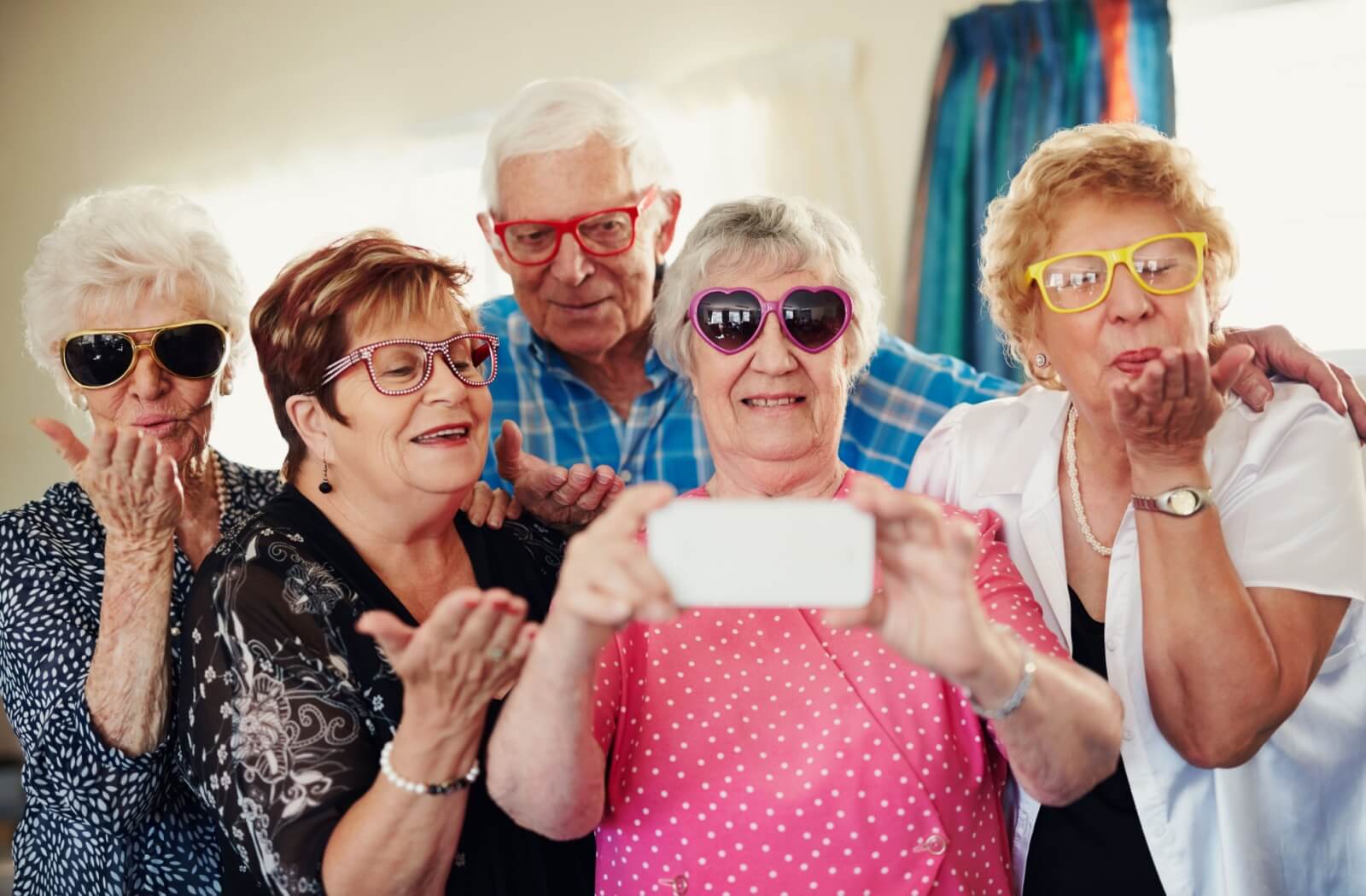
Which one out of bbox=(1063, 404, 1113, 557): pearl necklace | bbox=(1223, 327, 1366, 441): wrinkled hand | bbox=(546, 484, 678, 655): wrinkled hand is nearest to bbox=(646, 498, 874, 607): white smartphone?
bbox=(546, 484, 678, 655): wrinkled hand

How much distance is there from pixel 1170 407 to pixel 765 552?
626 millimetres

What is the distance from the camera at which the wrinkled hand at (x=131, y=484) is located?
170 cm

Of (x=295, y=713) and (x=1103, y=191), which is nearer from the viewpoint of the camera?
(x=295, y=713)

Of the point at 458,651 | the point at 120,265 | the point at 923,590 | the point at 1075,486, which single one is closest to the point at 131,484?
the point at 120,265

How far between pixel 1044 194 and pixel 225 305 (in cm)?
140

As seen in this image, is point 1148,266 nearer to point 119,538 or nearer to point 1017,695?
point 1017,695

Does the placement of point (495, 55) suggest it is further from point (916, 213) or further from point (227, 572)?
point (227, 572)

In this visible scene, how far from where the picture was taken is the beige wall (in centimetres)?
426

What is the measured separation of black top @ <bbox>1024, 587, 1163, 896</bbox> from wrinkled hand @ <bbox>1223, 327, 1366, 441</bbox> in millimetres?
461

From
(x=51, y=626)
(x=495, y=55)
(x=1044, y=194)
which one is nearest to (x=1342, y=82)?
(x=1044, y=194)

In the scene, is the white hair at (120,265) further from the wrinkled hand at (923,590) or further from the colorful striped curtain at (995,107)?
the colorful striped curtain at (995,107)

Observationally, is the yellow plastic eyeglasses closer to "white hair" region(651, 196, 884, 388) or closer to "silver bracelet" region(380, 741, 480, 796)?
"white hair" region(651, 196, 884, 388)

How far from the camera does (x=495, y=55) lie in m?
4.89

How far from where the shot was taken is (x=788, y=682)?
1550 mm
